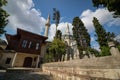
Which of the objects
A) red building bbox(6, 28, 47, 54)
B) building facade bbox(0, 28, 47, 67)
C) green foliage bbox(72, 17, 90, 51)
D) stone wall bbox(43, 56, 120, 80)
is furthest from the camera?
green foliage bbox(72, 17, 90, 51)

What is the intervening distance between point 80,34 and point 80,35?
0.36 m

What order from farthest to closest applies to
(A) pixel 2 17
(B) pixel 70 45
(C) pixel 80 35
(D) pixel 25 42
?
(B) pixel 70 45 → (C) pixel 80 35 → (D) pixel 25 42 → (A) pixel 2 17

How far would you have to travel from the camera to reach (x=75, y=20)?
34.9m

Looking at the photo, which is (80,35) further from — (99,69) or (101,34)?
(99,69)

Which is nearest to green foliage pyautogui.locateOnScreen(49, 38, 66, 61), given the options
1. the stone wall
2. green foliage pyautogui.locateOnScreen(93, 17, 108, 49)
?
green foliage pyautogui.locateOnScreen(93, 17, 108, 49)

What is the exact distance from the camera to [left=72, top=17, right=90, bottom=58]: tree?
3018cm

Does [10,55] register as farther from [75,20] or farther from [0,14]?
[75,20]

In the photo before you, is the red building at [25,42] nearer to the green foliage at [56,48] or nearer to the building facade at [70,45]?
the green foliage at [56,48]

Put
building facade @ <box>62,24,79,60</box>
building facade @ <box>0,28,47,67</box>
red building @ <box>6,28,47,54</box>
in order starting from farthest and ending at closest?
building facade @ <box>62,24,79,60</box> < red building @ <box>6,28,47,54</box> < building facade @ <box>0,28,47,67</box>

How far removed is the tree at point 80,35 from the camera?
30178 mm

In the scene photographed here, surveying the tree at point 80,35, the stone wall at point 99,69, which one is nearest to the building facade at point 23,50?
the tree at point 80,35

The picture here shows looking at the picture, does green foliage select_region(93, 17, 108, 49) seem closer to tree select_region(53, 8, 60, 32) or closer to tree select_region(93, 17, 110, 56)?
tree select_region(93, 17, 110, 56)

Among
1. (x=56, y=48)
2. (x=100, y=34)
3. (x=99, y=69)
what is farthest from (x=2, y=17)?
(x=100, y=34)

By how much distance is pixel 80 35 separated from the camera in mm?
32094
